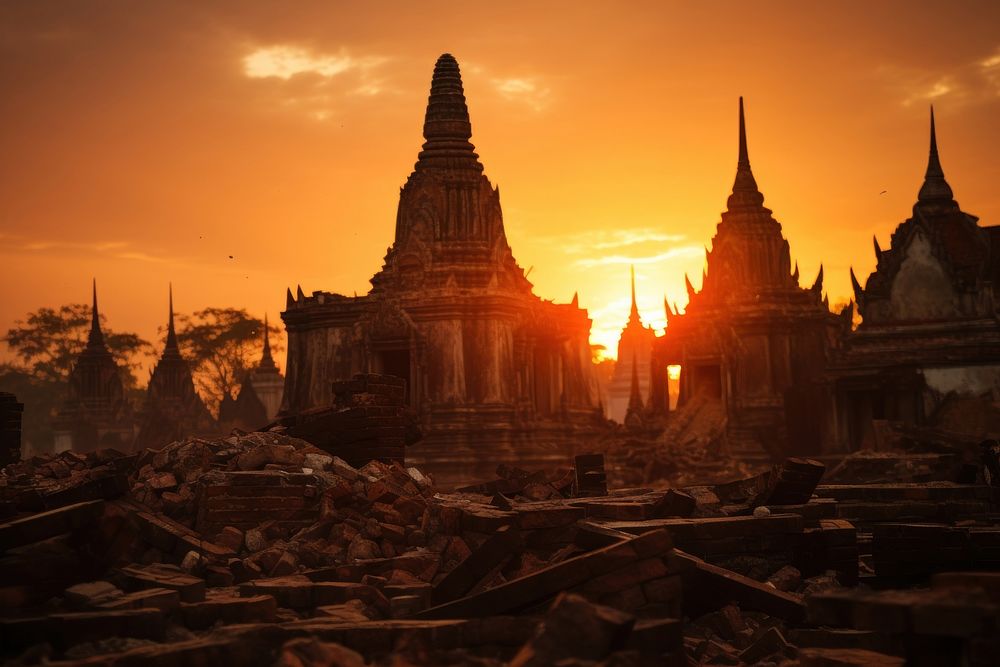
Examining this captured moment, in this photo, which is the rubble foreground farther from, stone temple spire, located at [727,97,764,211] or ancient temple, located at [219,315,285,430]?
ancient temple, located at [219,315,285,430]

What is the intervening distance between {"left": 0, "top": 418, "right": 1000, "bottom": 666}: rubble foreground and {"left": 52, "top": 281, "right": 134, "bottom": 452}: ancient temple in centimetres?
4207

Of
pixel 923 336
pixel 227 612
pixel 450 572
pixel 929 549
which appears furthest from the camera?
pixel 923 336

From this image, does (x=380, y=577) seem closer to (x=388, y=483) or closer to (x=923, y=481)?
(x=388, y=483)

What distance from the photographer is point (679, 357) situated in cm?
3412

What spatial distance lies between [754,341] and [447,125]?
9070 mm

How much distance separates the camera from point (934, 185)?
31766 millimetres

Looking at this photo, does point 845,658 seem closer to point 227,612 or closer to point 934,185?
point 227,612

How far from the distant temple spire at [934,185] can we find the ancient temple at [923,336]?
1.01 meters

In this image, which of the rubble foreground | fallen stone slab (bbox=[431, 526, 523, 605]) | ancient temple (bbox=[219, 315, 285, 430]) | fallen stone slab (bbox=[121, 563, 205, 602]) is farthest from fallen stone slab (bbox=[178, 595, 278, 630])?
ancient temple (bbox=[219, 315, 285, 430])

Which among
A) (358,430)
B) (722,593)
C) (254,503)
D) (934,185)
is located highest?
(934,185)

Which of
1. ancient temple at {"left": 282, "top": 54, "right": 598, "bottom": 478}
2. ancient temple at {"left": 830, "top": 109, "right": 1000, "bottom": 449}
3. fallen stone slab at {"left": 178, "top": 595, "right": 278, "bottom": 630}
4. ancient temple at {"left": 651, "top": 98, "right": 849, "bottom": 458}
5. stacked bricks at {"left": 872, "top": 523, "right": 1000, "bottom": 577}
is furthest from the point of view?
ancient temple at {"left": 651, "top": 98, "right": 849, "bottom": 458}

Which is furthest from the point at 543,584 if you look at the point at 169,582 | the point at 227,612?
the point at 169,582

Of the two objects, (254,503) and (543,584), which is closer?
(543,584)

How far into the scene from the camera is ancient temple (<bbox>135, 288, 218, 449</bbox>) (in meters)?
50.7
